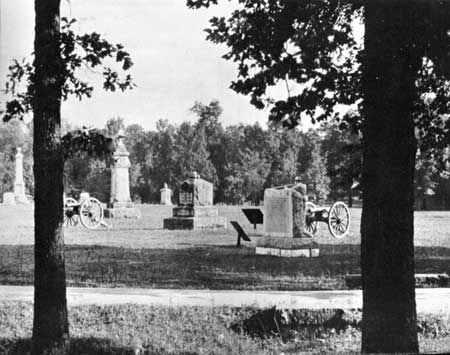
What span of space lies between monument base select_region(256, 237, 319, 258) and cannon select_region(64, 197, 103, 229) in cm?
379

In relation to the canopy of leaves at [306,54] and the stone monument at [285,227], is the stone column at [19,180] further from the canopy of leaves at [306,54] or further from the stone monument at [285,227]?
the stone monument at [285,227]

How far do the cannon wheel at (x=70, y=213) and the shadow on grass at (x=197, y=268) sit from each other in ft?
6.96

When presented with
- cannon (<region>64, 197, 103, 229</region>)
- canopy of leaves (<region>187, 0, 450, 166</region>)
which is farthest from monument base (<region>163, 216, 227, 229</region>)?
canopy of leaves (<region>187, 0, 450, 166</region>)

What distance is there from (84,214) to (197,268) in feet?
16.1

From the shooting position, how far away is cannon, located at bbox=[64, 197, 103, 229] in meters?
11.9

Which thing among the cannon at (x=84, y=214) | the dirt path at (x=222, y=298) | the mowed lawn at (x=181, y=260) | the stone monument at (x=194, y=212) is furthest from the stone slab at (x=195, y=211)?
the dirt path at (x=222, y=298)

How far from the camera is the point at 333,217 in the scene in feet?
43.6

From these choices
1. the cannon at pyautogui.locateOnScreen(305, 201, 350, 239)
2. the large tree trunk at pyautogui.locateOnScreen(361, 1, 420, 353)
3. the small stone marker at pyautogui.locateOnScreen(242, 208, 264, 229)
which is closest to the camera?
the large tree trunk at pyautogui.locateOnScreen(361, 1, 420, 353)

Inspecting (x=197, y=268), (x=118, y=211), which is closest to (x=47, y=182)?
(x=197, y=268)

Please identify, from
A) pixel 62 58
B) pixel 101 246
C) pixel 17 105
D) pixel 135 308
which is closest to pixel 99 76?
pixel 62 58

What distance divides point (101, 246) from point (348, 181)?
529cm

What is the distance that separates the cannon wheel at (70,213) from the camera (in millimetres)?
11815

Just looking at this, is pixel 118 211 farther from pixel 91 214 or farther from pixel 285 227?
pixel 285 227

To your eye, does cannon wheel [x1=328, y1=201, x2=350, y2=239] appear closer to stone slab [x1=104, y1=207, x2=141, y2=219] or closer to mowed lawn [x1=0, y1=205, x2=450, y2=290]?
mowed lawn [x1=0, y1=205, x2=450, y2=290]
